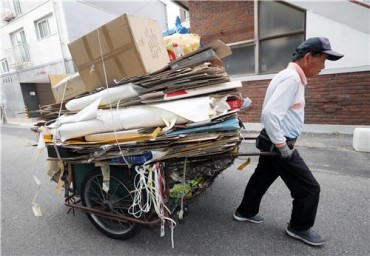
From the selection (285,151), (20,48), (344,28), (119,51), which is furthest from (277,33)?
(20,48)

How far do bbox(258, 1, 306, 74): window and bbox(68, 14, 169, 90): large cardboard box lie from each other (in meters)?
4.36

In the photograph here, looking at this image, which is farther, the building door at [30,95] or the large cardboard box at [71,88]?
the building door at [30,95]

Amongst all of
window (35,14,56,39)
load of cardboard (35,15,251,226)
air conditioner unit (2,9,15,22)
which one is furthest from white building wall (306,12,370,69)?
air conditioner unit (2,9,15,22)

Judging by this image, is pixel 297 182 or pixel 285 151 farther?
pixel 297 182

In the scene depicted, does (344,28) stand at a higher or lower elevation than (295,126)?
higher

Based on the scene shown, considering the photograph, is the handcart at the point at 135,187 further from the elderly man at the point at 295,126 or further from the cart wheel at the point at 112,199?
the elderly man at the point at 295,126

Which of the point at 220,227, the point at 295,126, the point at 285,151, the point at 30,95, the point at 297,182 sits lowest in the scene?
the point at 220,227

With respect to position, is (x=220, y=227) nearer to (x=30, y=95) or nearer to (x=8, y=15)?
(x=30, y=95)

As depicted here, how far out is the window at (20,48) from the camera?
46.4ft

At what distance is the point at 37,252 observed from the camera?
89.1 inches

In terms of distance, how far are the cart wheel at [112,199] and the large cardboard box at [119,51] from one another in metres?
0.87

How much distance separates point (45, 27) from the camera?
42.1 ft

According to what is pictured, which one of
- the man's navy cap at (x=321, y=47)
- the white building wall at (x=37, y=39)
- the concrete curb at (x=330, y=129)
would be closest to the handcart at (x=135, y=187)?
the man's navy cap at (x=321, y=47)

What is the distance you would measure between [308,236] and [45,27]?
601 inches
